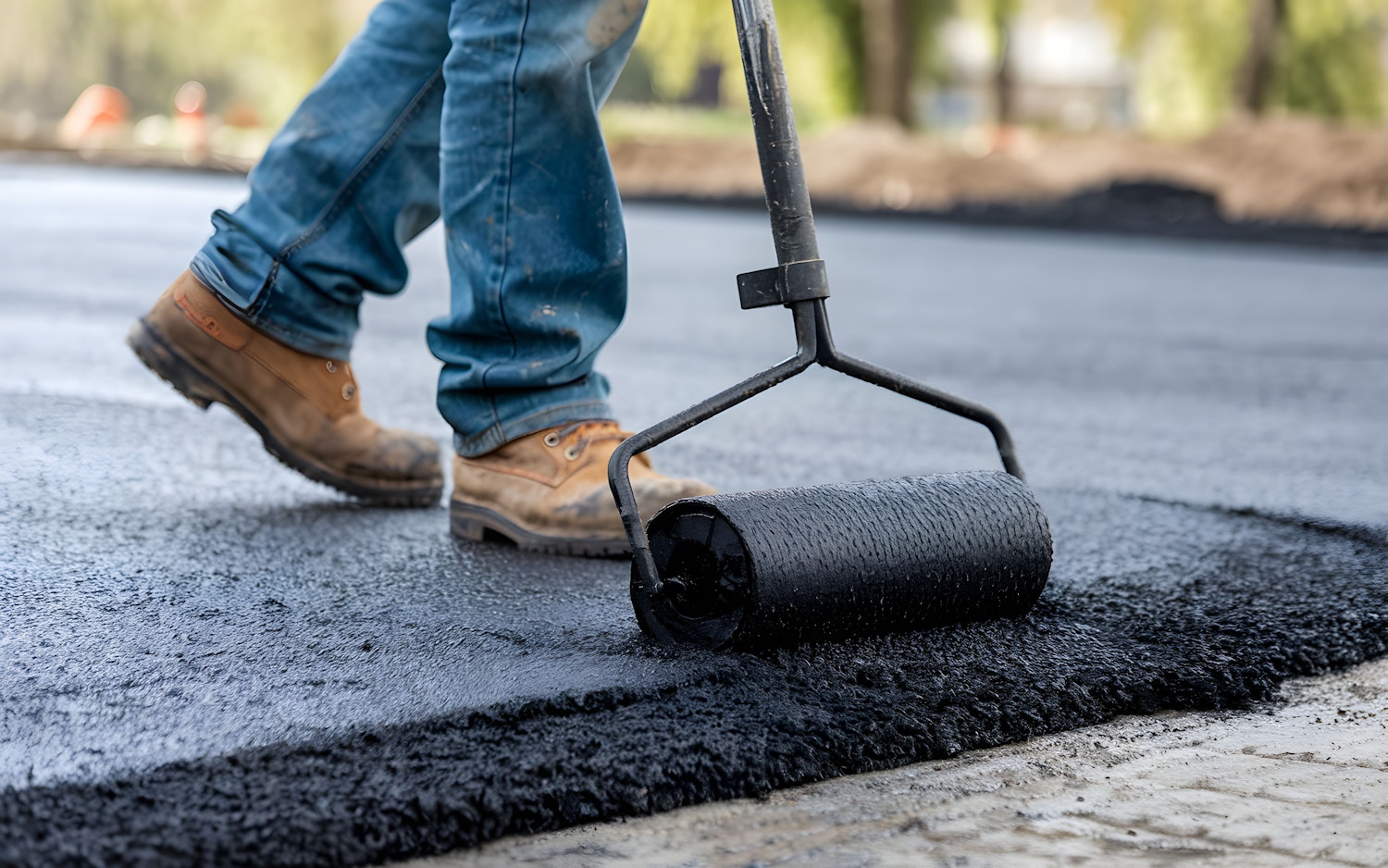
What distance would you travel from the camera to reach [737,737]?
149cm

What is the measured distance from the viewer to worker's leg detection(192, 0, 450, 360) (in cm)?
247

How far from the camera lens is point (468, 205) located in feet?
7.37

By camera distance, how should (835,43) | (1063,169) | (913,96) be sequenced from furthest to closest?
(835,43)
(913,96)
(1063,169)

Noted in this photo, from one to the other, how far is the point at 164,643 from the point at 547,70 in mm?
922

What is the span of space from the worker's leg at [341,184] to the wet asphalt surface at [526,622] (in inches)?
13.7

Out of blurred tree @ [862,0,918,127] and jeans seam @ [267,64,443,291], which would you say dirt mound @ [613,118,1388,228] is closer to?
blurred tree @ [862,0,918,127]

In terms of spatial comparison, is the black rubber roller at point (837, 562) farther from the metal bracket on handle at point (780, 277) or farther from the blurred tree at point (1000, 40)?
the blurred tree at point (1000, 40)

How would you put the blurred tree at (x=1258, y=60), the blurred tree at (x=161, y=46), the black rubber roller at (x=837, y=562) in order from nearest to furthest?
the black rubber roller at (x=837, y=562), the blurred tree at (x=1258, y=60), the blurred tree at (x=161, y=46)

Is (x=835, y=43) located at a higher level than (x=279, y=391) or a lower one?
higher

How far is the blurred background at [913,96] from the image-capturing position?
16.8 m

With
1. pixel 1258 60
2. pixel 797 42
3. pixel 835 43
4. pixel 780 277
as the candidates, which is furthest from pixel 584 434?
pixel 835 43

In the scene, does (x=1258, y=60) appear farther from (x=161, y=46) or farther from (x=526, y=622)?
(x=161, y=46)

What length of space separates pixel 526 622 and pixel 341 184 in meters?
0.91

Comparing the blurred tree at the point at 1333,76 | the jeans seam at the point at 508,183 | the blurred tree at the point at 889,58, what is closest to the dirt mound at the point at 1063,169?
the blurred tree at the point at 889,58
